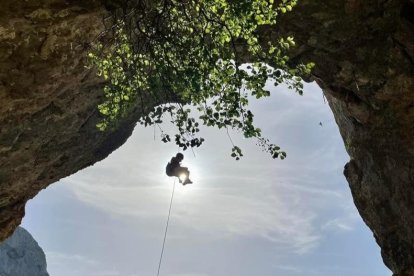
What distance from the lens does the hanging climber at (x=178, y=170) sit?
17.3 m

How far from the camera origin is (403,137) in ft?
60.6

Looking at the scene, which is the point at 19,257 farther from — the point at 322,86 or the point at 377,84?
the point at 377,84

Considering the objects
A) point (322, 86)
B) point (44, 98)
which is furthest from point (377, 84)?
point (44, 98)

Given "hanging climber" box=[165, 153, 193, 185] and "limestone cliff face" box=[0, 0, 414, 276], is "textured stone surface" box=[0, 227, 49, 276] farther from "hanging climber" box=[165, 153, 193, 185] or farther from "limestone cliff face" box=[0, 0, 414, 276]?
"hanging climber" box=[165, 153, 193, 185]

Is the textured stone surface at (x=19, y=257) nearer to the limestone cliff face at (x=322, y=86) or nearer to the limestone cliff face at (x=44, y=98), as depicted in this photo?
the limestone cliff face at (x=44, y=98)

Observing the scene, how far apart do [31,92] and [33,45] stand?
2.29 meters

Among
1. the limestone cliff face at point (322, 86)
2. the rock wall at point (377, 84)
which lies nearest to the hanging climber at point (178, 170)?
the limestone cliff face at point (322, 86)

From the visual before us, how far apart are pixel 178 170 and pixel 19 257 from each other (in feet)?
578

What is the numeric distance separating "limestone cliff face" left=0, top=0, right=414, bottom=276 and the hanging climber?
547 centimetres

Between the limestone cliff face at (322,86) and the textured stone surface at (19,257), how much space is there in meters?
163

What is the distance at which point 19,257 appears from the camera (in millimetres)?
165250

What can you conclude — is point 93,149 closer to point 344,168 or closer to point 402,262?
point 344,168

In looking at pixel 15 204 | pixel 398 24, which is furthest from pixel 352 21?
pixel 15 204

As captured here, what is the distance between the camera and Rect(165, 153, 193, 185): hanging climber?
17.3 m
